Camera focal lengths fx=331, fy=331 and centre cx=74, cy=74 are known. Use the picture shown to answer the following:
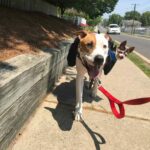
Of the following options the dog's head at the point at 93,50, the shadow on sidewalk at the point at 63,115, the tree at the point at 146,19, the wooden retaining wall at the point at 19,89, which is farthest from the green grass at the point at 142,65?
the tree at the point at 146,19

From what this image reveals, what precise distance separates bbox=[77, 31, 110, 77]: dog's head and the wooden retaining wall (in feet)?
2.36

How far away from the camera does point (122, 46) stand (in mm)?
6406

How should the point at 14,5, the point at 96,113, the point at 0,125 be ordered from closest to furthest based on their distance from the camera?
the point at 0,125, the point at 96,113, the point at 14,5

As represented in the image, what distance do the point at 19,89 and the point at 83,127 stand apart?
4.53 ft

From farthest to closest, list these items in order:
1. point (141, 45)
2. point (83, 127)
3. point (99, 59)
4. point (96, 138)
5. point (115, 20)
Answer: point (115, 20) < point (141, 45) < point (83, 127) < point (96, 138) < point (99, 59)

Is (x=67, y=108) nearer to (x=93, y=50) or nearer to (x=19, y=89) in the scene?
(x=93, y=50)

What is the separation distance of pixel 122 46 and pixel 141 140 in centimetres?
225

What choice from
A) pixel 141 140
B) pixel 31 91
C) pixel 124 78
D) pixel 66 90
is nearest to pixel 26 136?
pixel 31 91

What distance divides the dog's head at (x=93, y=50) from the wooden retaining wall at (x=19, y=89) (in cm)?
72

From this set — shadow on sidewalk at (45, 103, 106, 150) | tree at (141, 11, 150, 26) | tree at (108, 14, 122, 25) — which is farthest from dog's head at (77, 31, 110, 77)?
tree at (108, 14, 122, 25)

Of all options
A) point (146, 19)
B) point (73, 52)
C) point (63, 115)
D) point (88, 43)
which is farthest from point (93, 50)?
point (146, 19)

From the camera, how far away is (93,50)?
4.47 m

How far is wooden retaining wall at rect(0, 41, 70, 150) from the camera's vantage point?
11.5 feet

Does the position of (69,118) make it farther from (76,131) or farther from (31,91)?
(31,91)
